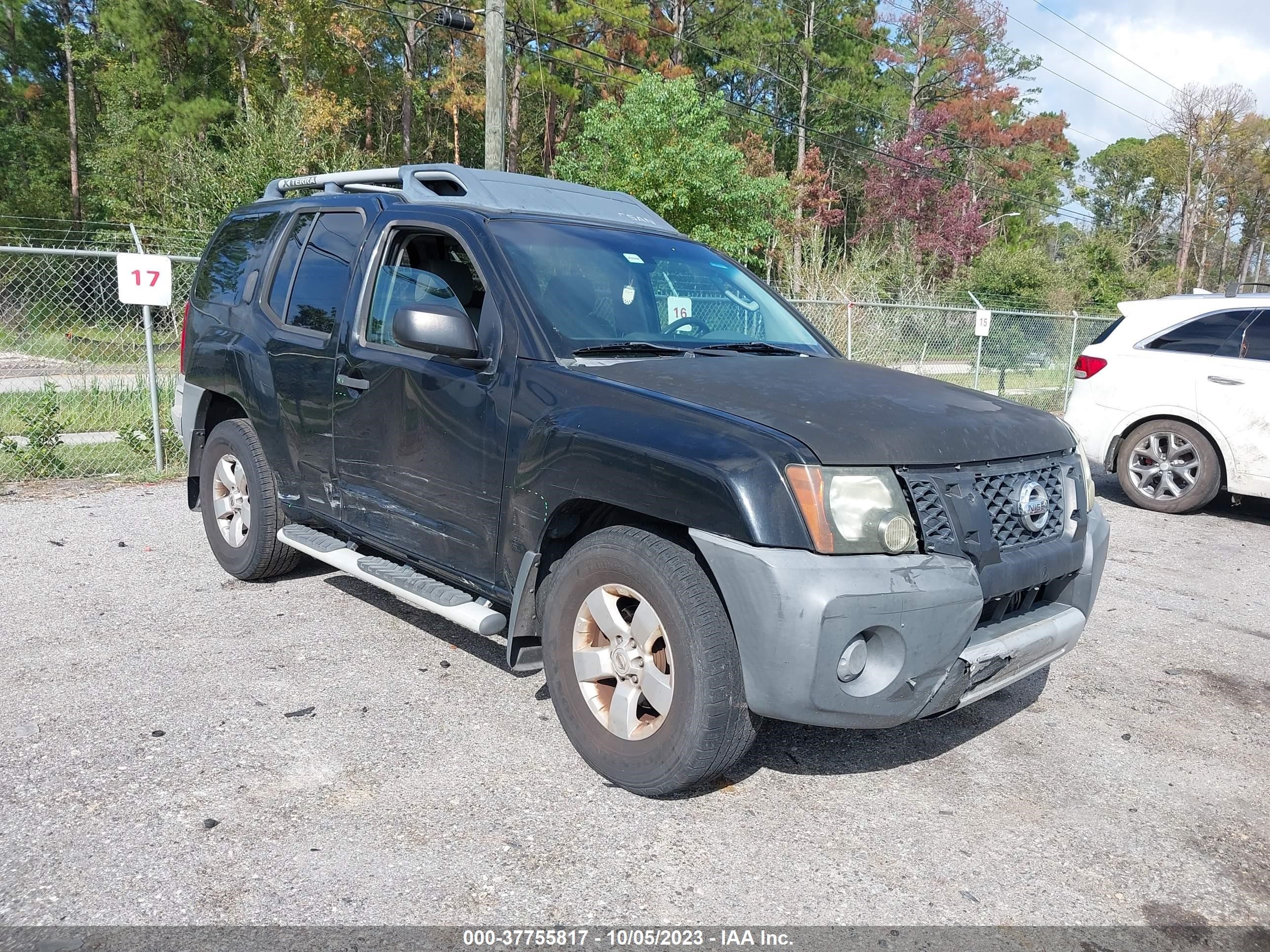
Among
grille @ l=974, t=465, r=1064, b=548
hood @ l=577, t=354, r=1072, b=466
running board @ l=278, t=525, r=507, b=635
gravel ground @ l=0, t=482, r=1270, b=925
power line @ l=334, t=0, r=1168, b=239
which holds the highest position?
power line @ l=334, t=0, r=1168, b=239

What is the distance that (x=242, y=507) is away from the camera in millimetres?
5113

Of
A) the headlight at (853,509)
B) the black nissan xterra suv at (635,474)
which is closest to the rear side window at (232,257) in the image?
the black nissan xterra suv at (635,474)

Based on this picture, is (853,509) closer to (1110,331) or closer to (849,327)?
(1110,331)

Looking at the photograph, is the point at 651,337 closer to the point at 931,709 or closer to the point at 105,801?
the point at 931,709

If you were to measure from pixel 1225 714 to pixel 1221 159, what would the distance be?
5626 centimetres

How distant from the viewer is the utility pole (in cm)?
1312

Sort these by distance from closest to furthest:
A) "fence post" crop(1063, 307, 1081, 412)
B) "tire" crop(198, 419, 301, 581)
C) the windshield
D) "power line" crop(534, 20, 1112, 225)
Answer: the windshield → "tire" crop(198, 419, 301, 581) → "fence post" crop(1063, 307, 1081, 412) → "power line" crop(534, 20, 1112, 225)

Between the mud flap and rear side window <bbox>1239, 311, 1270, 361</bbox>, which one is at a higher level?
rear side window <bbox>1239, 311, 1270, 361</bbox>

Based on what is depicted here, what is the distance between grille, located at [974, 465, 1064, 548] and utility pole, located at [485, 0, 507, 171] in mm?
11042

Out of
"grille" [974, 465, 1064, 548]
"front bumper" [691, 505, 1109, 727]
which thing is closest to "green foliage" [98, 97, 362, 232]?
"grille" [974, 465, 1064, 548]

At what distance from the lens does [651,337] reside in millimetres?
3787

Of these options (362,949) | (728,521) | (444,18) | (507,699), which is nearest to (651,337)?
(728,521)

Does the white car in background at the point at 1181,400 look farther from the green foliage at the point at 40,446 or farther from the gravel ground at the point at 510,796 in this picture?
the green foliage at the point at 40,446

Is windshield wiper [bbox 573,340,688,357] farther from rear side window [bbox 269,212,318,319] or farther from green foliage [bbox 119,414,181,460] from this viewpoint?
green foliage [bbox 119,414,181,460]
